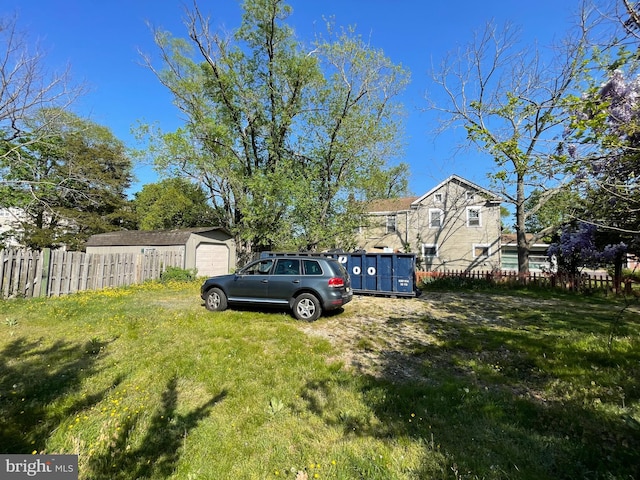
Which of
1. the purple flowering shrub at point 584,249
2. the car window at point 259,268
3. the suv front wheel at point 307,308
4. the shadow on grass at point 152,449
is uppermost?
the purple flowering shrub at point 584,249

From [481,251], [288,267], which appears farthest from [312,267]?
[481,251]

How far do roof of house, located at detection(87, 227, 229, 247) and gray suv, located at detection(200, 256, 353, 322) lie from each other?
10.2 metres

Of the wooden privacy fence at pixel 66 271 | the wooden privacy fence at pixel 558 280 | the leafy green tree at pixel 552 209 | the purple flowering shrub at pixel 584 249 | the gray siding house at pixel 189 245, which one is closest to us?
the leafy green tree at pixel 552 209

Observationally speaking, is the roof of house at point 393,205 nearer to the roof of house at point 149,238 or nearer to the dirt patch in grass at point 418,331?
the roof of house at point 149,238

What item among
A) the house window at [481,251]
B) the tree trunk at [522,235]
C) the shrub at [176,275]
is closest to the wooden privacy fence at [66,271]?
the shrub at [176,275]

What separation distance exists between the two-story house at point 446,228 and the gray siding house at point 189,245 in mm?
10620

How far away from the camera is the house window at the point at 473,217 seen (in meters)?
22.2

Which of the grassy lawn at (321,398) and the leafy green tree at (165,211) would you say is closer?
the grassy lawn at (321,398)

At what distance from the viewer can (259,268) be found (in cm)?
884

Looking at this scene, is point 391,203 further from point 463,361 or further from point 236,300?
point 463,361

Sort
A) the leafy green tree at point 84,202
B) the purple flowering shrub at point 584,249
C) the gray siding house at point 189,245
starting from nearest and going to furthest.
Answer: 1. the purple flowering shrub at point 584,249
2. the gray siding house at point 189,245
3. the leafy green tree at point 84,202

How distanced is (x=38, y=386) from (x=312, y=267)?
5659 mm

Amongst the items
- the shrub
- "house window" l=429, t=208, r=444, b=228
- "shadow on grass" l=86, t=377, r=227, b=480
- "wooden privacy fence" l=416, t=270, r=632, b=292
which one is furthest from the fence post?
"house window" l=429, t=208, r=444, b=228

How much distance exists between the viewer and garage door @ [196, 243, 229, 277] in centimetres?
1869
